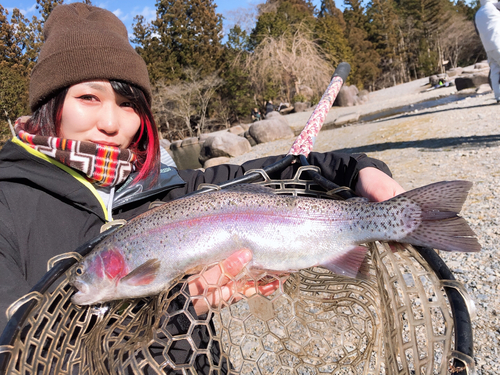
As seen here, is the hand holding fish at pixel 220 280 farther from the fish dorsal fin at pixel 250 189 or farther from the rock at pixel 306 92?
the rock at pixel 306 92

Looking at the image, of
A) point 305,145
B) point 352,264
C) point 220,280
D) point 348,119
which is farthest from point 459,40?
point 220,280

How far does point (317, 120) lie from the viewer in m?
2.72

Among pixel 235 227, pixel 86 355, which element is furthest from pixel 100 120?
pixel 86 355

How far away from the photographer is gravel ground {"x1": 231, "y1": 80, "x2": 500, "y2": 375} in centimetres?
272

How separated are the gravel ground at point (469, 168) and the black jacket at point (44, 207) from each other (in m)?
1.83

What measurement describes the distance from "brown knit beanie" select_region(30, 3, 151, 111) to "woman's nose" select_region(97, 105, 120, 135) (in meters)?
0.22

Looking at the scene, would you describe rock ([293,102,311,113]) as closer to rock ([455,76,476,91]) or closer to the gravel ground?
rock ([455,76,476,91])

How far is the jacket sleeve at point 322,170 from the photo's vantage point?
2.03 meters

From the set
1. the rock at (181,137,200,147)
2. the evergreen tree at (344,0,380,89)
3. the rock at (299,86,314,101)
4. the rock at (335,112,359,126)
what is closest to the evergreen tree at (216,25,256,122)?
the rock at (299,86,314,101)

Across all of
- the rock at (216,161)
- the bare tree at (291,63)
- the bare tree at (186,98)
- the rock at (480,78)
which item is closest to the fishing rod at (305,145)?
the rock at (216,161)

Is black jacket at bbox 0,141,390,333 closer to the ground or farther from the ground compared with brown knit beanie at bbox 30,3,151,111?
closer to the ground

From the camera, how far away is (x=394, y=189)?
1.86m

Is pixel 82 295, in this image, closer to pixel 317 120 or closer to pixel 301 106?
pixel 317 120

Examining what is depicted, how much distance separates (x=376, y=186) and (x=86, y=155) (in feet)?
5.75
